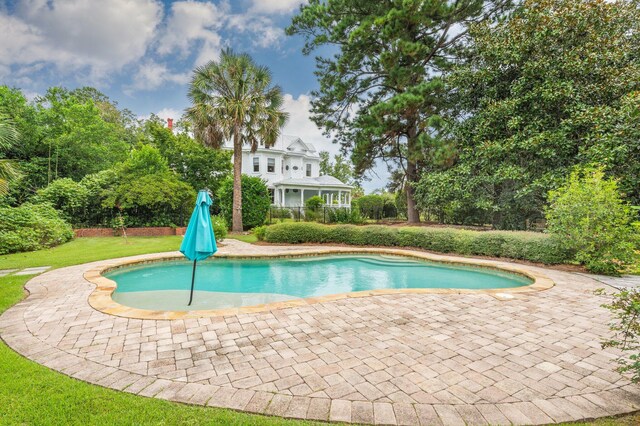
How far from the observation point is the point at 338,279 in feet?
29.5

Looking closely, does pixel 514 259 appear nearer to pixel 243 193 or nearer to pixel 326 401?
pixel 326 401

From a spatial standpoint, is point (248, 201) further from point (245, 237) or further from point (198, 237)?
point (198, 237)

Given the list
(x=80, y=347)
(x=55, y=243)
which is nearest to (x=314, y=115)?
(x=55, y=243)

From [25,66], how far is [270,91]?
11.7m

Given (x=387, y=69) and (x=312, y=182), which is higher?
(x=387, y=69)

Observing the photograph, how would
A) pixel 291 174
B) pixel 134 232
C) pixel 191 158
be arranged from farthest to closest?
1. pixel 291 174
2. pixel 191 158
3. pixel 134 232

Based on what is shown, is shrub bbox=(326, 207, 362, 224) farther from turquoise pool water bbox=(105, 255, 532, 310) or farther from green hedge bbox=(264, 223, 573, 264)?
turquoise pool water bbox=(105, 255, 532, 310)

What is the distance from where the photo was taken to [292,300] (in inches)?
205

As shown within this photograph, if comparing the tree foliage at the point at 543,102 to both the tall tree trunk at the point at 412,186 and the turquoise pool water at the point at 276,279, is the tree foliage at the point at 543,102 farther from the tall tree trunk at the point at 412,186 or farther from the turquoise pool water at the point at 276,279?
the turquoise pool water at the point at 276,279

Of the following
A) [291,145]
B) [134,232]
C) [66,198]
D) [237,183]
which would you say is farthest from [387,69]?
[66,198]

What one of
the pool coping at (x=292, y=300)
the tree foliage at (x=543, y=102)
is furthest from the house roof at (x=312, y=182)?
the pool coping at (x=292, y=300)

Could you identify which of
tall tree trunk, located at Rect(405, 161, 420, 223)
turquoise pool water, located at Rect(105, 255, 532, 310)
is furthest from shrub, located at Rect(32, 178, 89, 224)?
tall tree trunk, located at Rect(405, 161, 420, 223)

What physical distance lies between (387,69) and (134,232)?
644 inches

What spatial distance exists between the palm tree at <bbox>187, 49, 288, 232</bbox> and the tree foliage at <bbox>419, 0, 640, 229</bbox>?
9446mm
